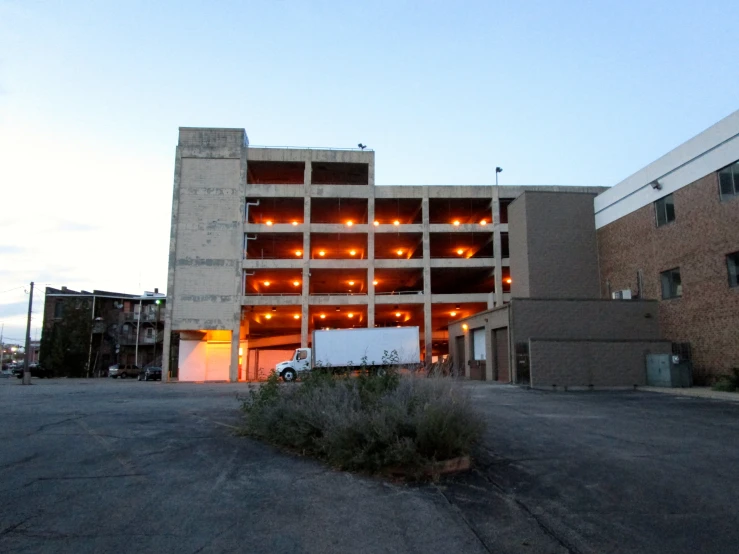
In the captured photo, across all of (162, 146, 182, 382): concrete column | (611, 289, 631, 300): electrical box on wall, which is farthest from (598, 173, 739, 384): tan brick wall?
(162, 146, 182, 382): concrete column

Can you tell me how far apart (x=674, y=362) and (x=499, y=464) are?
61.7ft

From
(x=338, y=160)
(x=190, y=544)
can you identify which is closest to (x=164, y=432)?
(x=190, y=544)

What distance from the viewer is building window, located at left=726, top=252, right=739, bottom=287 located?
2086 cm

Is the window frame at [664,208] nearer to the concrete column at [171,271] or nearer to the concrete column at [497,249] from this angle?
the concrete column at [497,249]

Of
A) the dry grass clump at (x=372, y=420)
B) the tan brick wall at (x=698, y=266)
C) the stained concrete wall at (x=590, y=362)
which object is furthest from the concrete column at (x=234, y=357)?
the dry grass clump at (x=372, y=420)

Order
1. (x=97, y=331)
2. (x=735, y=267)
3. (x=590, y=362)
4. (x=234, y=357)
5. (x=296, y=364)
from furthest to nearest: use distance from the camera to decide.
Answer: (x=97, y=331), (x=234, y=357), (x=296, y=364), (x=590, y=362), (x=735, y=267)

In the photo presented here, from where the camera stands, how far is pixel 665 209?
83.4ft

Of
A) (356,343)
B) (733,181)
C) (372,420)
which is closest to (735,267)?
(733,181)

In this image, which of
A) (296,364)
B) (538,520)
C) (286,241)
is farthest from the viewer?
(286,241)

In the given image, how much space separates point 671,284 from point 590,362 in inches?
232

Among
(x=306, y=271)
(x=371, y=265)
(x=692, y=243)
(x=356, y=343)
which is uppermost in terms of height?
(x=371, y=265)

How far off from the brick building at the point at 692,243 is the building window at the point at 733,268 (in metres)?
0.04

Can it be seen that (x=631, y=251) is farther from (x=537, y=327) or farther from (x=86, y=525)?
(x=86, y=525)

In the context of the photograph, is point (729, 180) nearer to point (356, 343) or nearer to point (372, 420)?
point (356, 343)
